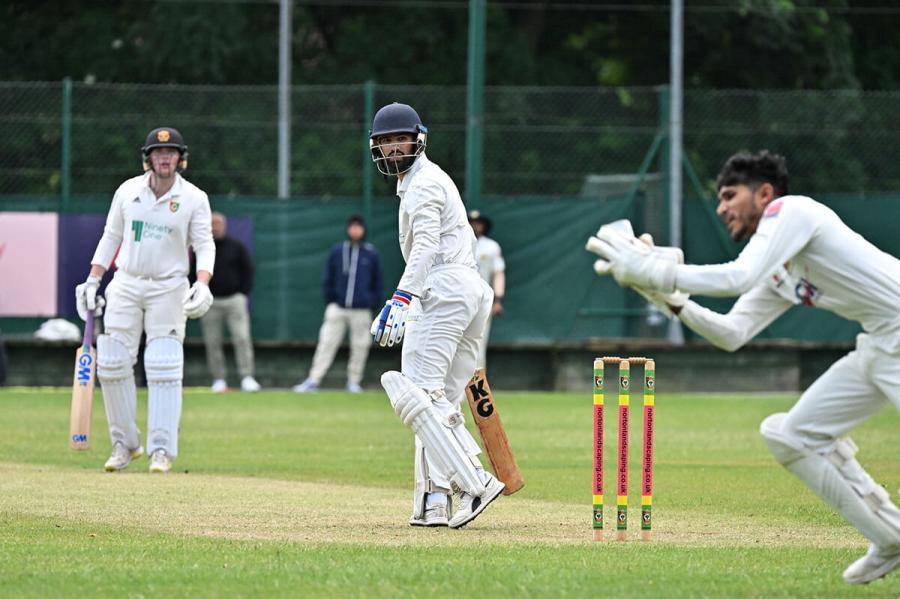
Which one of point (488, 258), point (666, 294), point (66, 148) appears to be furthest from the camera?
point (66, 148)

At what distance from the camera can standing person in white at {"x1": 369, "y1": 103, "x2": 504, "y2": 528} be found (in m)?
9.93

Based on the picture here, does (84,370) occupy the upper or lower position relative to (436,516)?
upper

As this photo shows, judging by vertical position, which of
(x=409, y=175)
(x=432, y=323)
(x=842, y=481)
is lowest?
(x=842, y=481)

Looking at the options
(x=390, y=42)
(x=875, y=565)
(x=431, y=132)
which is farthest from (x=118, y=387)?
(x=390, y=42)

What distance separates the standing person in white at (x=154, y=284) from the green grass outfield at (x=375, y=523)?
0.53 meters

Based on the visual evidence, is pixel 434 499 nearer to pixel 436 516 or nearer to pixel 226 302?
pixel 436 516

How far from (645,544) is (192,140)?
17168 millimetres

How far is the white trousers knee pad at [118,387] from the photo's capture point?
1320 cm

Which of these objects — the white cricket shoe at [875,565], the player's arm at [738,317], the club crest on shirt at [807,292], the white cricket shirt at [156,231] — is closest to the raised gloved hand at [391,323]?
the player's arm at [738,317]

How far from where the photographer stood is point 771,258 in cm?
735

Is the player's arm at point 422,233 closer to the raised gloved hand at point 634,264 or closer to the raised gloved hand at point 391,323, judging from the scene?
the raised gloved hand at point 391,323

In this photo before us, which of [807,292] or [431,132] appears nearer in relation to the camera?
[807,292]

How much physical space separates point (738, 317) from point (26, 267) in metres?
17.5

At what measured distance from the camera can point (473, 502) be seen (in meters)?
9.92
